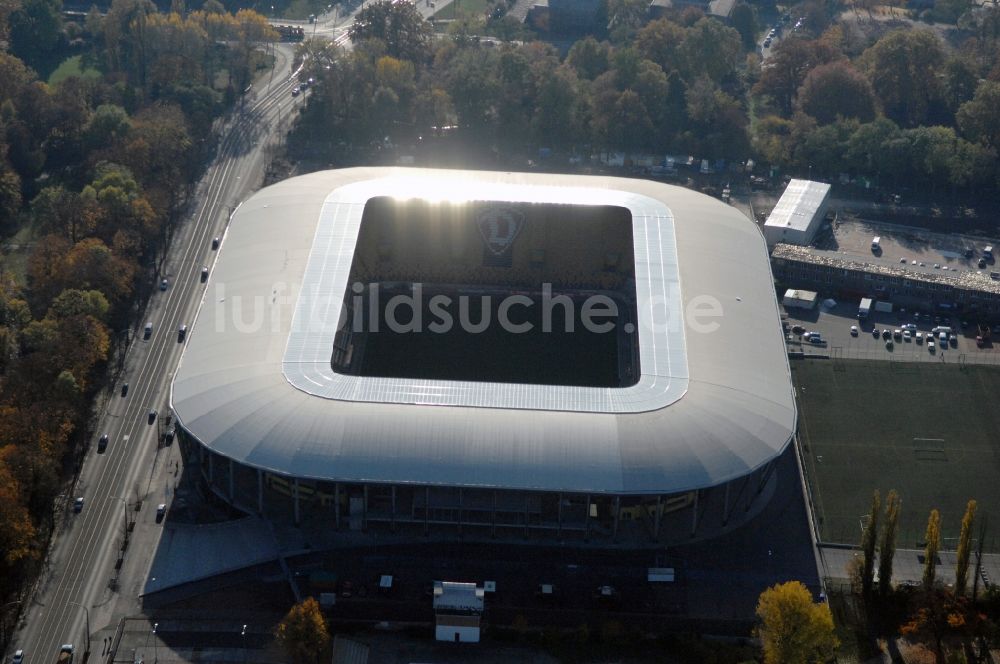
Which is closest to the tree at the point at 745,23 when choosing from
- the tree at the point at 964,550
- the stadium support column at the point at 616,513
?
the stadium support column at the point at 616,513

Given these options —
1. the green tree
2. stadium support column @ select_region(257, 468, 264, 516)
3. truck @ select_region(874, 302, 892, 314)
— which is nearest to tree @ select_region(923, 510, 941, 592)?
truck @ select_region(874, 302, 892, 314)

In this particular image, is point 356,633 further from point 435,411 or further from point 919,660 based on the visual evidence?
point 919,660

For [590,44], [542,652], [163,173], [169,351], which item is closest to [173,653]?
[542,652]

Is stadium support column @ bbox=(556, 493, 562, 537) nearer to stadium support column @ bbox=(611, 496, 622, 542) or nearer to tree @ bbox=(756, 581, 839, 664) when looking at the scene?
stadium support column @ bbox=(611, 496, 622, 542)

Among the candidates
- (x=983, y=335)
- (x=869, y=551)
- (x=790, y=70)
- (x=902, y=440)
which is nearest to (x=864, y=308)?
(x=983, y=335)

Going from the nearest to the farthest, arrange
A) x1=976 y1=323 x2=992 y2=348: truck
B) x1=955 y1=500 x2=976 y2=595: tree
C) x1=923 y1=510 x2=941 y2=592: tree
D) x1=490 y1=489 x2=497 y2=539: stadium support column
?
1. x1=955 y1=500 x2=976 y2=595: tree
2. x1=923 y1=510 x2=941 y2=592: tree
3. x1=490 y1=489 x2=497 y2=539: stadium support column
4. x1=976 y1=323 x2=992 y2=348: truck

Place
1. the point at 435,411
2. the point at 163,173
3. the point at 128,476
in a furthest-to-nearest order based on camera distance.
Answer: the point at 163,173, the point at 128,476, the point at 435,411
